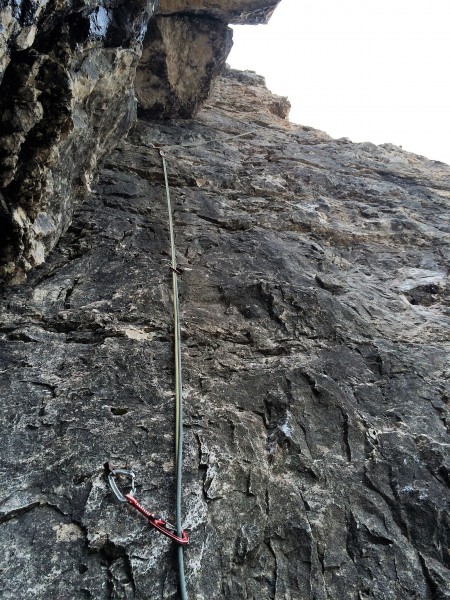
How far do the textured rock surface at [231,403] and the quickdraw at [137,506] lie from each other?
64 mm

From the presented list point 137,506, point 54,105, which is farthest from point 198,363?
point 54,105

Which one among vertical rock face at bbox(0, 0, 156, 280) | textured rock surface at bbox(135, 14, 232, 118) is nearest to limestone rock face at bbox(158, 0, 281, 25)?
textured rock surface at bbox(135, 14, 232, 118)

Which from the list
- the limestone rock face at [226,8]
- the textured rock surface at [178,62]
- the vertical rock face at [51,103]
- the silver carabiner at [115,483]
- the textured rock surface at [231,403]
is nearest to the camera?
the textured rock surface at [231,403]

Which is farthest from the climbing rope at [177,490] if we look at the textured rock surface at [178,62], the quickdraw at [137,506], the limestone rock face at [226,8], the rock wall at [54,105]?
the limestone rock face at [226,8]

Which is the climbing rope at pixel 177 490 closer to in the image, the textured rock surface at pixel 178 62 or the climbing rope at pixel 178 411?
the climbing rope at pixel 178 411

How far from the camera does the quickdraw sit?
294cm

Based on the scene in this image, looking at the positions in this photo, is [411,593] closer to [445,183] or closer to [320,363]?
[320,363]

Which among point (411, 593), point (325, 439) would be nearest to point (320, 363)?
point (325, 439)

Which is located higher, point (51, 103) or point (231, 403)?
point (51, 103)

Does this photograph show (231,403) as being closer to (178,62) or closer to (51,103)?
(51,103)

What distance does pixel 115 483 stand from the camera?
323 centimetres

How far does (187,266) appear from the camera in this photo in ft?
18.7

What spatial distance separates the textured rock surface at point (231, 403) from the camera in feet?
9.87

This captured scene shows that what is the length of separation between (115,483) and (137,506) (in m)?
0.28
